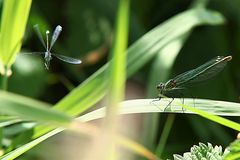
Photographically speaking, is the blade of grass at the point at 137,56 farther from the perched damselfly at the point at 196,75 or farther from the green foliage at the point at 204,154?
the green foliage at the point at 204,154

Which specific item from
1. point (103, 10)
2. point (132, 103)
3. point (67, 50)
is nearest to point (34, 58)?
→ point (67, 50)

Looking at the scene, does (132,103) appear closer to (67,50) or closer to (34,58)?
(34,58)

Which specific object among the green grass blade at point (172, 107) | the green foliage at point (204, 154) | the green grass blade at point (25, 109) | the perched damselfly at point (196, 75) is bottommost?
the green foliage at point (204, 154)

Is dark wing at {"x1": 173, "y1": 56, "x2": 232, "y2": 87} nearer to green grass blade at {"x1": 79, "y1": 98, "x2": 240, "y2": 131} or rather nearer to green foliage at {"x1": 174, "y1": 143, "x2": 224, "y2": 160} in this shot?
green grass blade at {"x1": 79, "y1": 98, "x2": 240, "y2": 131}

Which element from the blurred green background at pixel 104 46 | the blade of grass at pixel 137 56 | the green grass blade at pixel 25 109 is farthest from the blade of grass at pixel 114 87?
the blurred green background at pixel 104 46

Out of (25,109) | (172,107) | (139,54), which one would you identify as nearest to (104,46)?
(139,54)

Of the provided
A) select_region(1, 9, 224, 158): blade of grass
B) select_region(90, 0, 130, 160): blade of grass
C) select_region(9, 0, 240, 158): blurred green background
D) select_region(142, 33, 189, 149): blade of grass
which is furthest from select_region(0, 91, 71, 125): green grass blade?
select_region(9, 0, 240, 158): blurred green background

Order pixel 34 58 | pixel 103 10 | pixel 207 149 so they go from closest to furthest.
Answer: pixel 207 149, pixel 34 58, pixel 103 10

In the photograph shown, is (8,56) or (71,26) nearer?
(8,56)

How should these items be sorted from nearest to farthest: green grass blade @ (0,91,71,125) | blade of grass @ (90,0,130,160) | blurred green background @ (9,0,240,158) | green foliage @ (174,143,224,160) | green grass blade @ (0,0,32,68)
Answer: green grass blade @ (0,91,71,125) → blade of grass @ (90,0,130,160) → green foliage @ (174,143,224,160) → green grass blade @ (0,0,32,68) → blurred green background @ (9,0,240,158)
